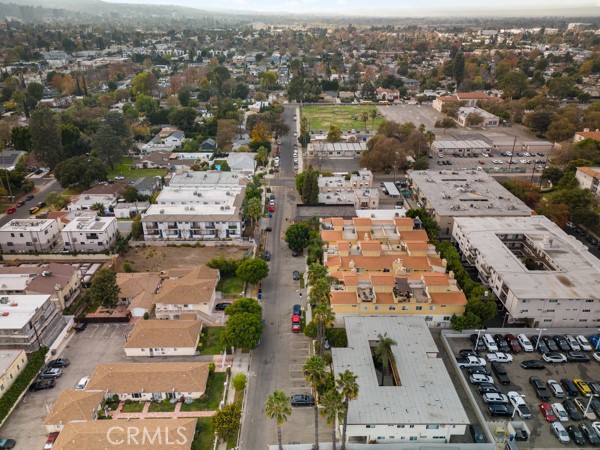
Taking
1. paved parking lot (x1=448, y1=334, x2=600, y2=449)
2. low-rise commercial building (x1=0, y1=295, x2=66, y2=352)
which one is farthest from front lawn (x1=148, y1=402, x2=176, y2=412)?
paved parking lot (x1=448, y1=334, x2=600, y2=449)

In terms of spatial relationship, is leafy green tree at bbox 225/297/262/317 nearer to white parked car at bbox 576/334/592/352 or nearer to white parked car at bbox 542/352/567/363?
white parked car at bbox 542/352/567/363

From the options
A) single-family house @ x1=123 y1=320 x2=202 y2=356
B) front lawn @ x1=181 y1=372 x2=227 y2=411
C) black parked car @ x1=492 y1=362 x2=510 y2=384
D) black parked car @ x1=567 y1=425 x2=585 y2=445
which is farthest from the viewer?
single-family house @ x1=123 y1=320 x2=202 y2=356

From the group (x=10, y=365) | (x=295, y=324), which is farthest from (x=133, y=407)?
(x=295, y=324)

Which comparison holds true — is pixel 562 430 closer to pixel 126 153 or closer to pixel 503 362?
pixel 503 362

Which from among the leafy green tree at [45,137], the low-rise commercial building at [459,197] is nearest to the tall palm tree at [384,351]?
the low-rise commercial building at [459,197]

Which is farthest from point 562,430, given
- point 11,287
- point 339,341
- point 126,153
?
point 126,153

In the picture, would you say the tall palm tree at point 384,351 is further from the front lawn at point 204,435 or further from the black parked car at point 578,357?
the black parked car at point 578,357

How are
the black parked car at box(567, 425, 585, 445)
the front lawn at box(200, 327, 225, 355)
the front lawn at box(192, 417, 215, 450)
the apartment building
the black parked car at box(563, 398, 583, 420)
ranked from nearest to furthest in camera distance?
the black parked car at box(567, 425, 585, 445) → the front lawn at box(192, 417, 215, 450) → the black parked car at box(563, 398, 583, 420) → the front lawn at box(200, 327, 225, 355) → the apartment building
